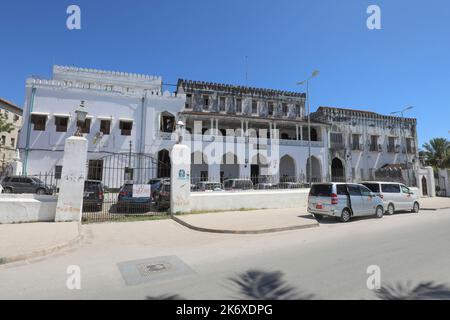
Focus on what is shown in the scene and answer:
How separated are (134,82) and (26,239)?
2558 centimetres

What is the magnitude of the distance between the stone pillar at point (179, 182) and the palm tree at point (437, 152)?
39.4m

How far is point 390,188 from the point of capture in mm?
14438

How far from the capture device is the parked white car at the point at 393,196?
14125 millimetres

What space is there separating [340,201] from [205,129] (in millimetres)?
22629

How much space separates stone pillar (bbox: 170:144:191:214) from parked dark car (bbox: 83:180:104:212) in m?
3.62

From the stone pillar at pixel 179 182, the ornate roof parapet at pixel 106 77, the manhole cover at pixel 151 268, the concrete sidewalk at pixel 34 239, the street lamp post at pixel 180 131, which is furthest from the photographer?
the ornate roof parapet at pixel 106 77

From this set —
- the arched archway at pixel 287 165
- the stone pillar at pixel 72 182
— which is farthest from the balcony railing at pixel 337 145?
the stone pillar at pixel 72 182

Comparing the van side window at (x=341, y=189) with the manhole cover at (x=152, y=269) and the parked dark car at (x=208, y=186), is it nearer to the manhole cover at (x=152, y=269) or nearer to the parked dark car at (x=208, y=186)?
the parked dark car at (x=208, y=186)

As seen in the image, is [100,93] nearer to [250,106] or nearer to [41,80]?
[41,80]

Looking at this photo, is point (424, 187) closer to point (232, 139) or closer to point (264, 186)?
point (264, 186)

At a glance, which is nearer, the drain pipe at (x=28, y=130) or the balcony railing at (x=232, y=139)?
the drain pipe at (x=28, y=130)

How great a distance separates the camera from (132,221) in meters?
10.9

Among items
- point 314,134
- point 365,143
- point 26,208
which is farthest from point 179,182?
point 365,143

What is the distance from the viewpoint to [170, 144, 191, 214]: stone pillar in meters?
11.9
